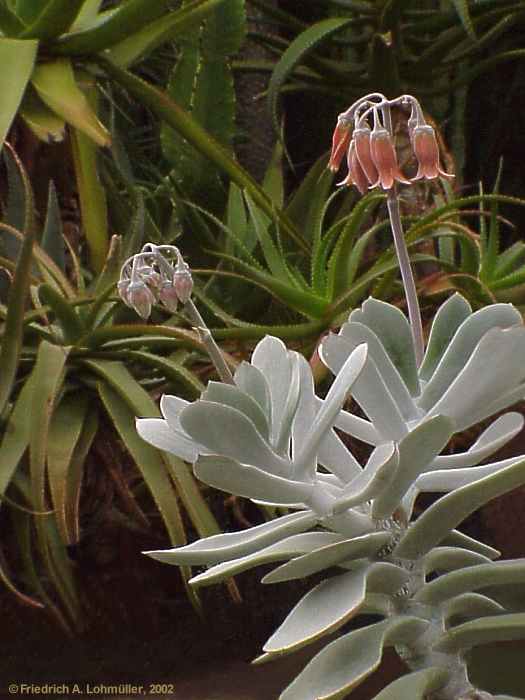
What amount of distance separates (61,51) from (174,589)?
1.97 feet

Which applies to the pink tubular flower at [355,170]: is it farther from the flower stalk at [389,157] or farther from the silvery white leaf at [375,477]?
the silvery white leaf at [375,477]

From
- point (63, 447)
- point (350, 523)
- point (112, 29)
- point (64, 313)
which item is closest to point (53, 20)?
point (112, 29)

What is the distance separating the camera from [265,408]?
0.35 meters

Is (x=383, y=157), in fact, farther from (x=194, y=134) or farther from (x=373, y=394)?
(x=194, y=134)

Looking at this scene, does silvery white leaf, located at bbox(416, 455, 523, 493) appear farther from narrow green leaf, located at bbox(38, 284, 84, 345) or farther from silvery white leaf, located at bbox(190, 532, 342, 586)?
narrow green leaf, located at bbox(38, 284, 84, 345)

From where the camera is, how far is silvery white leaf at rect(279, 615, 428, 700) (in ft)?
0.98

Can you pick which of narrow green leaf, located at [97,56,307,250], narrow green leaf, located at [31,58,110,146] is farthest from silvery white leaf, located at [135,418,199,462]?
narrow green leaf, located at [97,56,307,250]

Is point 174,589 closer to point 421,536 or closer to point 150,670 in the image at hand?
point 150,670

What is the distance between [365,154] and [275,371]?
0.29 ft

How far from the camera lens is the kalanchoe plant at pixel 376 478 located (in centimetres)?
31

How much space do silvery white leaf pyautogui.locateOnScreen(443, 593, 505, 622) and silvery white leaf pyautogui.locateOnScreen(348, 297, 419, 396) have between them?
0.27 ft

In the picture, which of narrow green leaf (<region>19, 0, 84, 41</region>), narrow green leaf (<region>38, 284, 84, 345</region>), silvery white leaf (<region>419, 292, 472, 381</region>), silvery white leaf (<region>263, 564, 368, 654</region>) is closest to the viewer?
silvery white leaf (<region>263, 564, 368, 654</region>)

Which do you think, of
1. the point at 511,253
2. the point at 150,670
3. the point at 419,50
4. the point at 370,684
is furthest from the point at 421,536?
the point at 419,50

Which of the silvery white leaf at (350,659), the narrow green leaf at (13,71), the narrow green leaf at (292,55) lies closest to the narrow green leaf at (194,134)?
the narrow green leaf at (13,71)
